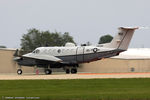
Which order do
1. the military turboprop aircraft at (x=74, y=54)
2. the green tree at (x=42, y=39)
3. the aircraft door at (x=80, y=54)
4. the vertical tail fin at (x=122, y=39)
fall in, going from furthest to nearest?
1. the green tree at (x=42, y=39)
2. the aircraft door at (x=80, y=54)
3. the vertical tail fin at (x=122, y=39)
4. the military turboprop aircraft at (x=74, y=54)

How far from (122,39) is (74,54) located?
6.32m

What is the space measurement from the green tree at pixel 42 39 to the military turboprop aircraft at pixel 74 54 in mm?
37160

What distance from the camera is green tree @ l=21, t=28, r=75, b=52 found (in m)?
101

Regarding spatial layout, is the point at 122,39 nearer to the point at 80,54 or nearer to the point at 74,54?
the point at 80,54

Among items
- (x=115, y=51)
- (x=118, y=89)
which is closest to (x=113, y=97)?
(x=118, y=89)

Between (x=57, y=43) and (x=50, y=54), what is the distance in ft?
136

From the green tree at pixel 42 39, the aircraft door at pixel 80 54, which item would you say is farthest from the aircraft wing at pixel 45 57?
the green tree at pixel 42 39

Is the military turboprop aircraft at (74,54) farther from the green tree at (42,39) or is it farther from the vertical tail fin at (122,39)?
the green tree at (42,39)

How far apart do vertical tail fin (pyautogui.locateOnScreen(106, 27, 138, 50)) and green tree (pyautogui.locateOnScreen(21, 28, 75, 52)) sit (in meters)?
40.6

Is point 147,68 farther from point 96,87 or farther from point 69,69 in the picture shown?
point 96,87

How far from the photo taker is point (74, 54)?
201 ft

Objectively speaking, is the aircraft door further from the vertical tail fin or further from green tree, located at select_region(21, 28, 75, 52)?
green tree, located at select_region(21, 28, 75, 52)

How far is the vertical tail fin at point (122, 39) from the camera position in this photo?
60219 mm

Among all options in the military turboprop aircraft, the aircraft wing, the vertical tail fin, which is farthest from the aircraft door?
the vertical tail fin
